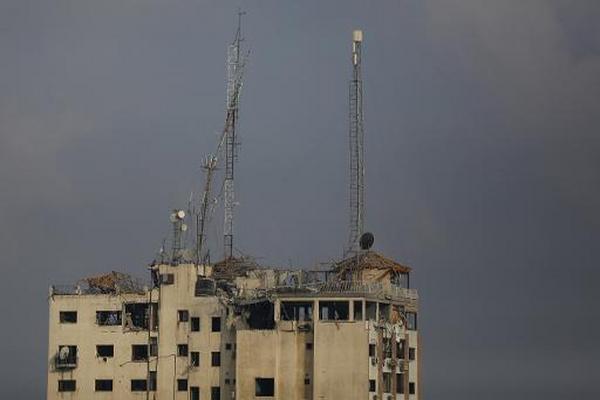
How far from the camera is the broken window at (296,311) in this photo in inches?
4963

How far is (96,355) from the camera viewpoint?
133 meters

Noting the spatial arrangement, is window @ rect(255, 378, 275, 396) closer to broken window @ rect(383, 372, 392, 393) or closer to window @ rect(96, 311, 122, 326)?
broken window @ rect(383, 372, 392, 393)

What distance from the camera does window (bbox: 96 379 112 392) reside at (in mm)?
132250

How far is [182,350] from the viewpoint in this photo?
130 m

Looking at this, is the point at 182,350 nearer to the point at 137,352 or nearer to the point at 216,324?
the point at 216,324

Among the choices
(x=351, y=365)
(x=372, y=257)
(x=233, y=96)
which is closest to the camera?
(x=351, y=365)

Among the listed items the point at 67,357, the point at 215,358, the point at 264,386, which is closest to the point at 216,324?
the point at 215,358

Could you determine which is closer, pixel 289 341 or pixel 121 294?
pixel 289 341

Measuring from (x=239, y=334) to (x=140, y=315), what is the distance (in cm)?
1163

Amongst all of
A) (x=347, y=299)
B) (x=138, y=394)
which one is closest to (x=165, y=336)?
(x=138, y=394)

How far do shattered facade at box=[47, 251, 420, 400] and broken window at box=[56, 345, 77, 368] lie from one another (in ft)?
0.27

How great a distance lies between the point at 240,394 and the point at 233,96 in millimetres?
28443

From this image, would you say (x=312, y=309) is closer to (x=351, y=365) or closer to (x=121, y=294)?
(x=351, y=365)

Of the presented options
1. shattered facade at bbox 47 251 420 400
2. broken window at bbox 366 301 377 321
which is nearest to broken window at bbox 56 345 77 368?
shattered facade at bbox 47 251 420 400
